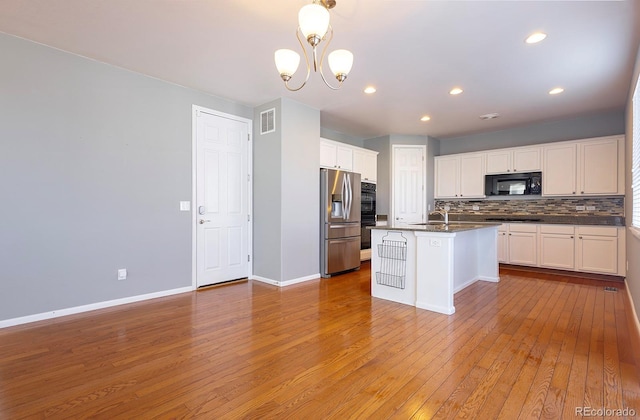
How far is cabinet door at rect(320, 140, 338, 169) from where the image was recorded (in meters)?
5.08

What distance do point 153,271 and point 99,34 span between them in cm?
247

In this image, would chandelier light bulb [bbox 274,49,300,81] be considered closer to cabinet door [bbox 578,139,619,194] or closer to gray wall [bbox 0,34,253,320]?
gray wall [bbox 0,34,253,320]

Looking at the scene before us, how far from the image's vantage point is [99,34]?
9.08 feet

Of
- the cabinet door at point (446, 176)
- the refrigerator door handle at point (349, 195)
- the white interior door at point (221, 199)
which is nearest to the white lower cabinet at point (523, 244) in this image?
the cabinet door at point (446, 176)

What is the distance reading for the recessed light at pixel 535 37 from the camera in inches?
107

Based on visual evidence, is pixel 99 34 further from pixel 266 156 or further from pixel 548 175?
pixel 548 175

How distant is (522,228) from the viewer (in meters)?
5.43

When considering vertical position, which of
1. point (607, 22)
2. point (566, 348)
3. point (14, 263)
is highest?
point (607, 22)

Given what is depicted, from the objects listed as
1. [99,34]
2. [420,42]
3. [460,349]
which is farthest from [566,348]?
[99,34]

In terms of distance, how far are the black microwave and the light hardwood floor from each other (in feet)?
8.09

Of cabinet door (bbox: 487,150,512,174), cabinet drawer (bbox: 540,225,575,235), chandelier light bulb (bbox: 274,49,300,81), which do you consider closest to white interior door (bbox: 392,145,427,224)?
cabinet door (bbox: 487,150,512,174)

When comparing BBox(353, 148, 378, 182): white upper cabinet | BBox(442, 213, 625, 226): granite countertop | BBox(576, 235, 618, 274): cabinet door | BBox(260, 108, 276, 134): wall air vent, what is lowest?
BBox(576, 235, 618, 274): cabinet door

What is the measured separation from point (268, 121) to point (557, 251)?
5.04 m

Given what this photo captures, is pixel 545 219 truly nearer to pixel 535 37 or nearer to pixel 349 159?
pixel 349 159
